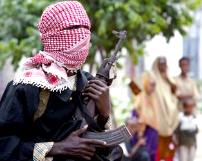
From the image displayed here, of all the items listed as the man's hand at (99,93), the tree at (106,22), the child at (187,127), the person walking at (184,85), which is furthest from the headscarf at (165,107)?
the man's hand at (99,93)

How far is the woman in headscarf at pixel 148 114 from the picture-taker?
891 cm

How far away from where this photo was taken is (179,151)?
388 inches

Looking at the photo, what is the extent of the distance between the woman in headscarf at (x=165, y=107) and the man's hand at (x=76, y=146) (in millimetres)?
6465

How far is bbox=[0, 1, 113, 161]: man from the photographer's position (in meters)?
2.95

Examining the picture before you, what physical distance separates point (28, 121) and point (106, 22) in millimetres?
4659

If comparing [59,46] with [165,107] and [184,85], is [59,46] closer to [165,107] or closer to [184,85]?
[165,107]

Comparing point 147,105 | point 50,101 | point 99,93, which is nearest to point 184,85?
point 147,105

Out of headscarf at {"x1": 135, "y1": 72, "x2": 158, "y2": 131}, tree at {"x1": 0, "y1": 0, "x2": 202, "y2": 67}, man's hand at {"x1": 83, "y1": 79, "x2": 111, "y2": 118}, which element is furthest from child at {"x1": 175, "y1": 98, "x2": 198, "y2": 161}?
man's hand at {"x1": 83, "y1": 79, "x2": 111, "y2": 118}

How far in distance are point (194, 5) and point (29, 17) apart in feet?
7.89

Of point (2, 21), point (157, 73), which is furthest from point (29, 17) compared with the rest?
point (157, 73)

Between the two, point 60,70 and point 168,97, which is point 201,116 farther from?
point 60,70

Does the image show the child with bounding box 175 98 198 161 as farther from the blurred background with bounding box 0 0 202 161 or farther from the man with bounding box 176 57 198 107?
the blurred background with bounding box 0 0 202 161

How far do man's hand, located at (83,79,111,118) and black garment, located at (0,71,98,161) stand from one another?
0.29 feet

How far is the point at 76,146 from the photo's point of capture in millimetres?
2965
